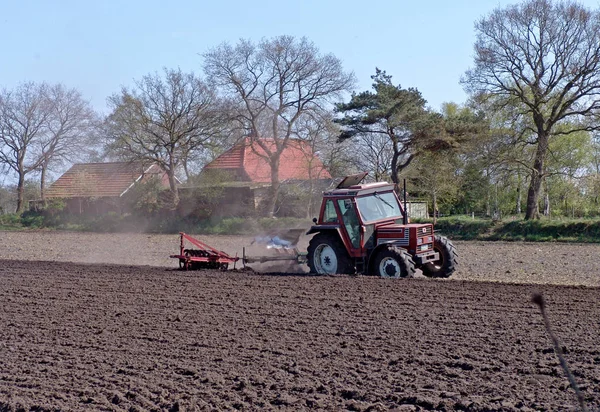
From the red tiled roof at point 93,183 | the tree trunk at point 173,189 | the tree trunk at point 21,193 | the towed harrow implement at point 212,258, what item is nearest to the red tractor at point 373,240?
the towed harrow implement at point 212,258

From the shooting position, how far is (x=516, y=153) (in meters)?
25.9

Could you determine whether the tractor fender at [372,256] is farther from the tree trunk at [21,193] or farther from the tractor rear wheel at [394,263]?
Answer: the tree trunk at [21,193]

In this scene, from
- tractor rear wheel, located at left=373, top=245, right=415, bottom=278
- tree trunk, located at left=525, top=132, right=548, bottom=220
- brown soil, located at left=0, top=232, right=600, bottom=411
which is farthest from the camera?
tree trunk, located at left=525, top=132, right=548, bottom=220

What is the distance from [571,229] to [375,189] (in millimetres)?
14152

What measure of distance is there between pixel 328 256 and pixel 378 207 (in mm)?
1362

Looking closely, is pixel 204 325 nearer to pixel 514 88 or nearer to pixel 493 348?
pixel 493 348

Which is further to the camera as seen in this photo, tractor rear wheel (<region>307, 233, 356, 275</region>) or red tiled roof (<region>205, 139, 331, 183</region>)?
red tiled roof (<region>205, 139, 331, 183</region>)

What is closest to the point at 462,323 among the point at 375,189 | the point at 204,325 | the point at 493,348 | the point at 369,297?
the point at 493,348

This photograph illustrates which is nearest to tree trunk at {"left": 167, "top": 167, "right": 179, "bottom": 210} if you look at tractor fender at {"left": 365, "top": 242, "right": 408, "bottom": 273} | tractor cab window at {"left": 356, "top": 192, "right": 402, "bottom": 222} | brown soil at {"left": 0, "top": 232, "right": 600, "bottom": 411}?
brown soil at {"left": 0, "top": 232, "right": 600, "bottom": 411}

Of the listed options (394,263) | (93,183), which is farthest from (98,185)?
(394,263)

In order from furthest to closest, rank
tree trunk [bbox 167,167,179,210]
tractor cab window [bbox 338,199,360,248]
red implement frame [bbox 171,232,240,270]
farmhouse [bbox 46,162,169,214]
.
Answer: farmhouse [bbox 46,162,169,214], tree trunk [bbox 167,167,179,210], red implement frame [bbox 171,232,240,270], tractor cab window [bbox 338,199,360,248]

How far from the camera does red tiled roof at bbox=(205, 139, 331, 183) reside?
113ft

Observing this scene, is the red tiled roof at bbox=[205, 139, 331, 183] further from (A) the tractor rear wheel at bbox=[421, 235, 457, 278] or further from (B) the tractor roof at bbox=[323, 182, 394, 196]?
(A) the tractor rear wheel at bbox=[421, 235, 457, 278]

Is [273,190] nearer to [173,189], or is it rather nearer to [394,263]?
[173,189]
